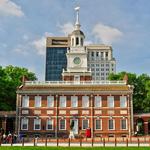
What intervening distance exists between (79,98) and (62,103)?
9.15ft

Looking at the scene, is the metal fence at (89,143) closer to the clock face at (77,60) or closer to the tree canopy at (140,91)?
the tree canopy at (140,91)

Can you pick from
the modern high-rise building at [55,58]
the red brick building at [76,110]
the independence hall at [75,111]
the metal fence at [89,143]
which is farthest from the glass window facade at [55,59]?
the metal fence at [89,143]

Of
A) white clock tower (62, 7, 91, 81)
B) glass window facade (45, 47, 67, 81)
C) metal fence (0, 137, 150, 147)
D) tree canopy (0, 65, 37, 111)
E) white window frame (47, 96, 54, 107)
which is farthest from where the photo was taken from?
glass window facade (45, 47, 67, 81)

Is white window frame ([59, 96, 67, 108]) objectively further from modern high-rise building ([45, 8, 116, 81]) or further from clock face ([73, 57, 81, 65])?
modern high-rise building ([45, 8, 116, 81])

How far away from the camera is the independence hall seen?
55.5m

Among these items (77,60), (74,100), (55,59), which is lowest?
(74,100)

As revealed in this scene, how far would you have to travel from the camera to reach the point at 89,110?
184ft

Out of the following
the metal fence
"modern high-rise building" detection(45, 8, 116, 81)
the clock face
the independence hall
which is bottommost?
the metal fence

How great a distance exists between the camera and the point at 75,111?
56219 millimetres

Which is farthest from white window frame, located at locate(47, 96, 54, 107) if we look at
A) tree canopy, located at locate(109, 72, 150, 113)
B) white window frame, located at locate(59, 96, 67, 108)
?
tree canopy, located at locate(109, 72, 150, 113)

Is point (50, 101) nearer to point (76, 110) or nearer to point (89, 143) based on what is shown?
point (76, 110)

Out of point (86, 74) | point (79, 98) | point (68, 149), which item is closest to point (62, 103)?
point (79, 98)

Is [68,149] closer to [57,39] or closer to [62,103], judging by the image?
[62,103]

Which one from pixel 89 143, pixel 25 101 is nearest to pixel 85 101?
pixel 25 101
